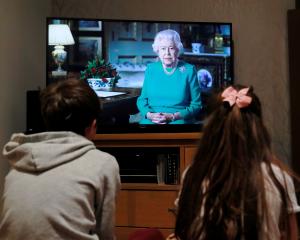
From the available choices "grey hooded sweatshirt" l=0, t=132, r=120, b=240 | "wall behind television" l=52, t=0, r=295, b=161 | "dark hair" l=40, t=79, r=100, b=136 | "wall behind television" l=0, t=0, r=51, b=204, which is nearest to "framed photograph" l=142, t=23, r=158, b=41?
"wall behind television" l=52, t=0, r=295, b=161

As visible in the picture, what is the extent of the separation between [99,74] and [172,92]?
52 centimetres

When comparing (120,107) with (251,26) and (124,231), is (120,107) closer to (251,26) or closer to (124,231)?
(124,231)

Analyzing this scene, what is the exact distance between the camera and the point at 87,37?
3.17m

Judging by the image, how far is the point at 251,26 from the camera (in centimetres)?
360

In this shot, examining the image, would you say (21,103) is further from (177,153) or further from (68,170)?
(68,170)

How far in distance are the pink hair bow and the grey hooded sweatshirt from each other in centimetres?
40

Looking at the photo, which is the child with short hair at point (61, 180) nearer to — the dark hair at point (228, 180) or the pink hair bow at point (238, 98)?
the dark hair at point (228, 180)

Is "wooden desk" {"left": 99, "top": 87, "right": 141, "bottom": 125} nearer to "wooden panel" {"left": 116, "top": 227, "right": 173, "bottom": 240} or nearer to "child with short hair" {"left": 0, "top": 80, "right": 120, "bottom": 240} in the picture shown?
"wooden panel" {"left": 116, "top": 227, "right": 173, "bottom": 240}

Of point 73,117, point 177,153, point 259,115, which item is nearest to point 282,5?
point 177,153

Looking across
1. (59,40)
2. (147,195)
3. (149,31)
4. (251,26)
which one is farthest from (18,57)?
(251,26)

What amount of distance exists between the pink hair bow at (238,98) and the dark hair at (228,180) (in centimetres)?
1

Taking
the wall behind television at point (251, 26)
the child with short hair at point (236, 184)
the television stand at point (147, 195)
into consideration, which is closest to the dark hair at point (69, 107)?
the child with short hair at point (236, 184)

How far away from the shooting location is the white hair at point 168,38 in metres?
3.19

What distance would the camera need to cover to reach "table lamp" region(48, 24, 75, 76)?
3127 mm
